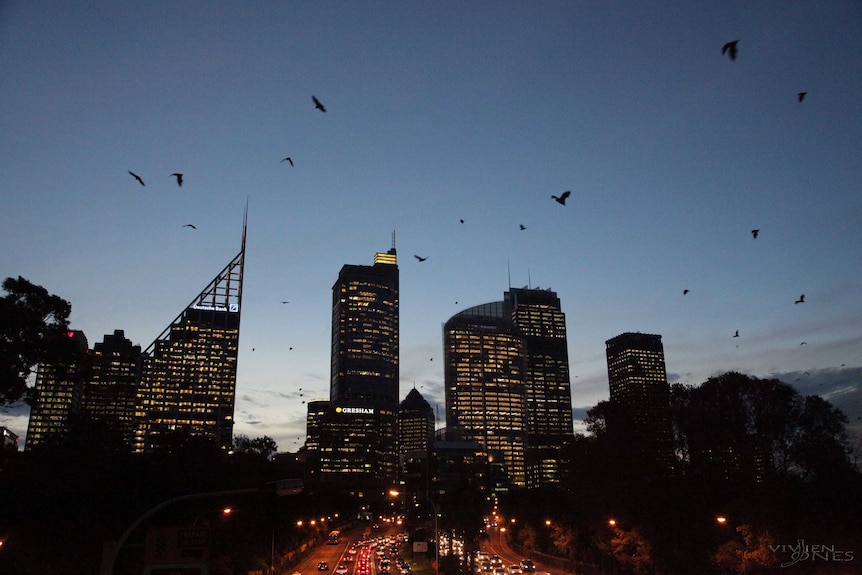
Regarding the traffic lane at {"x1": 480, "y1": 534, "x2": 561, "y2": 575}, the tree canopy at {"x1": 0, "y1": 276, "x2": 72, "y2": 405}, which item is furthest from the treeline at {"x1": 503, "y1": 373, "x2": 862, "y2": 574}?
the tree canopy at {"x1": 0, "y1": 276, "x2": 72, "y2": 405}

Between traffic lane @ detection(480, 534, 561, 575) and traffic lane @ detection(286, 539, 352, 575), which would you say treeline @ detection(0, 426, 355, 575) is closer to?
traffic lane @ detection(286, 539, 352, 575)

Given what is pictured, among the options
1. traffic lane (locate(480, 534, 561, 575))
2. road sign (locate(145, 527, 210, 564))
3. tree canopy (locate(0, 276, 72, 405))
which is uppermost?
tree canopy (locate(0, 276, 72, 405))

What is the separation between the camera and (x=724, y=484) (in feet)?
190

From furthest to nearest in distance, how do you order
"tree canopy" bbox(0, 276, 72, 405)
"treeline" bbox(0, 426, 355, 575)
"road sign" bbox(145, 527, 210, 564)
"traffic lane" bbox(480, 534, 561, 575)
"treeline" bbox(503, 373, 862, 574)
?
1. "traffic lane" bbox(480, 534, 561, 575)
2. "treeline" bbox(503, 373, 862, 574)
3. "treeline" bbox(0, 426, 355, 575)
4. "tree canopy" bbox(0, 276, 72, 405)
5. "road sign" bbox(145, 527, 210, 564)

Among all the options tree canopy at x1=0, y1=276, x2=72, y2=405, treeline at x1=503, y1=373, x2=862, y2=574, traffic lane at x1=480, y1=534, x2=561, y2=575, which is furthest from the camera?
traffic lane at x1=480, y1=534, x2=561, y2=575

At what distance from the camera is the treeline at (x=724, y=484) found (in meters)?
48.2

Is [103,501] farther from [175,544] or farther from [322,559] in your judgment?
[322,559]

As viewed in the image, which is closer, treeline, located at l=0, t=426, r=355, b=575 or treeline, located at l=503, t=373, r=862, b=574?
treeline, located at l=0, t=426, r=355, b=575

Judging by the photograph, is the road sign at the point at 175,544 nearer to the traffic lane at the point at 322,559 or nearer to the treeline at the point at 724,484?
the treeline at the point at 724,484

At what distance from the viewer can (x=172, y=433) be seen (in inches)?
2386

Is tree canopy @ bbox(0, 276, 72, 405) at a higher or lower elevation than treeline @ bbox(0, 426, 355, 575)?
higher

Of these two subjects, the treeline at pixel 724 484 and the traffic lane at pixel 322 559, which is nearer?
the treeline at pixel 724 484

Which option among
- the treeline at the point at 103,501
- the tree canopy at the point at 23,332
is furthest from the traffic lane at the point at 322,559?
the tree canopy at the point at 23,332

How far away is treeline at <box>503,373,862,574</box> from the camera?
48250 mm
